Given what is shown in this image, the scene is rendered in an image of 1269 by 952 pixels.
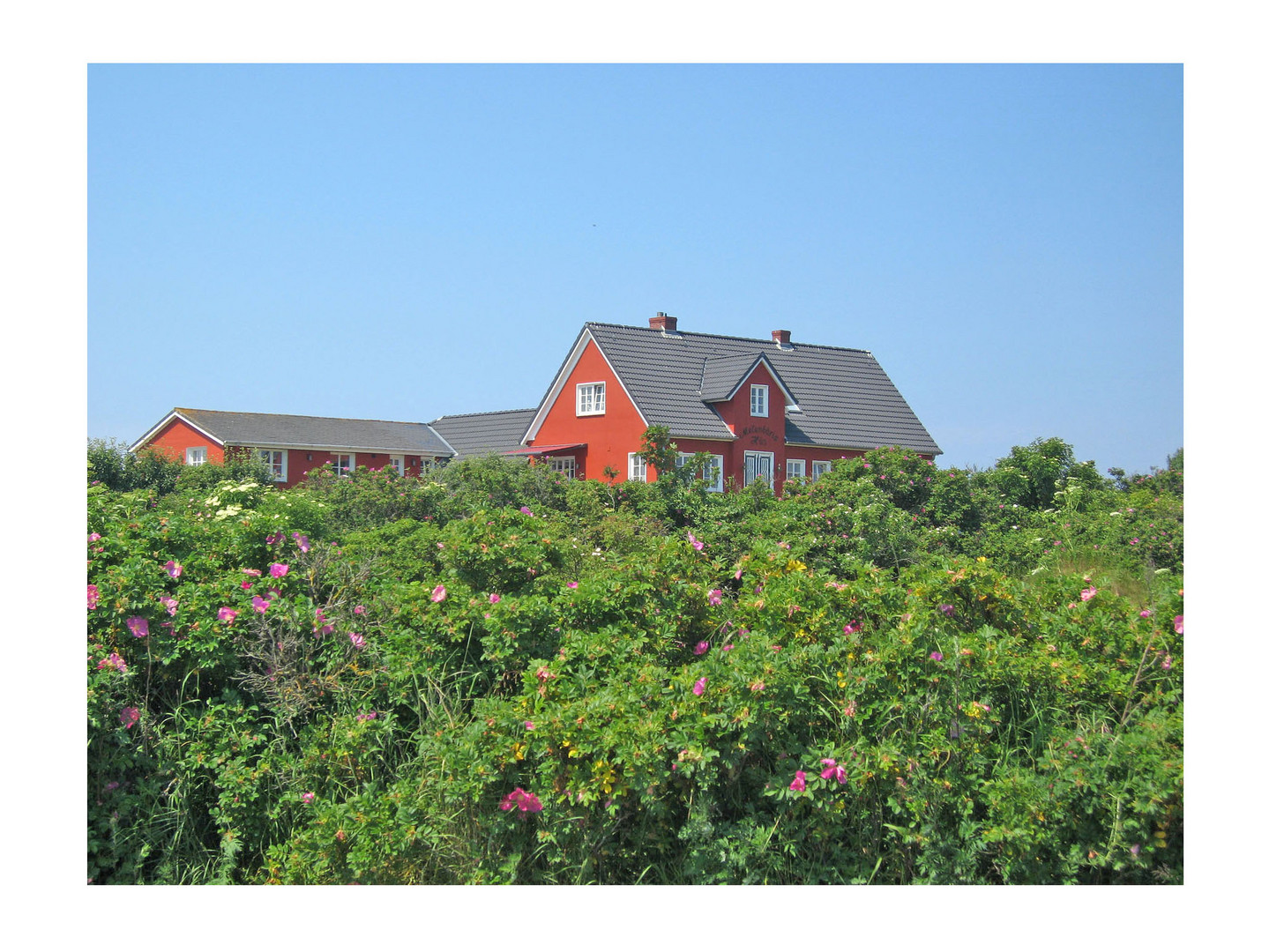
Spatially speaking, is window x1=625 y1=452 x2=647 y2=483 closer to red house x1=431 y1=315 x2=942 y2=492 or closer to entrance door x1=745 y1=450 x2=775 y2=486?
red house x1=431 y1=315 x2=942 y2=492

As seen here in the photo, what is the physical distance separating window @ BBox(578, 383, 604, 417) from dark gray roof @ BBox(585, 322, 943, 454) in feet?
3.31

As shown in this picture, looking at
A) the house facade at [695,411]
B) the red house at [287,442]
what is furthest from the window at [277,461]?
the house facade at [695,411]

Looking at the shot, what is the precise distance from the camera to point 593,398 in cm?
2888

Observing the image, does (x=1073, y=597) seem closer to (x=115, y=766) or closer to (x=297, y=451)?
(x=115, y=766)

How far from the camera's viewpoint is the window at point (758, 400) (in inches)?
1128

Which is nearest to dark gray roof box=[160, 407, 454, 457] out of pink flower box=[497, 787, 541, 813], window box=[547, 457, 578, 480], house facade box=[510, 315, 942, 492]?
house facade box=[510, 315, 942, 492]

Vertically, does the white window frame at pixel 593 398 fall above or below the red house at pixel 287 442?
above

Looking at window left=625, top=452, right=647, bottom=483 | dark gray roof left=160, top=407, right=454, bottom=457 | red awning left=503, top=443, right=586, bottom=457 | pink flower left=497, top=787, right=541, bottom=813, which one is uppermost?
dark gray roof left=160, top=407, right=454, bottom=457

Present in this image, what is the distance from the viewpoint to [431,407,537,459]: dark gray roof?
38.1 m

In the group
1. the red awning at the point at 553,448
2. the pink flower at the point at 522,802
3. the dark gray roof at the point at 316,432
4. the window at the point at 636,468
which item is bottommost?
the pink flower at the point at 522,802

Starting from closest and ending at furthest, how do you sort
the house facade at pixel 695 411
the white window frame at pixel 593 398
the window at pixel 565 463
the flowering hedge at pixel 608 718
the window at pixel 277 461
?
1. the flowering hedge at pixel 608 718
2. the house facade at pixel 695 411
3. the white window frame at pixel 593 398
4. the window at pixel 565 463
5. the window at pixel 277 461

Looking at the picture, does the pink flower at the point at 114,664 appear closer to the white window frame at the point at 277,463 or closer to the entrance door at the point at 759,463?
the entrance door at the point at 759,463

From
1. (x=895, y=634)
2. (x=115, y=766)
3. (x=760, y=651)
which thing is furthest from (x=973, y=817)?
(x=115, y=766)

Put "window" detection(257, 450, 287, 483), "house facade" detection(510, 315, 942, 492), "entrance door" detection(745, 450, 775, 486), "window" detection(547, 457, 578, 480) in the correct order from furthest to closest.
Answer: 1. "window" detection(257, 450, 287, 483)
2. "window" detection(547, 457, 578, 480)
3. "entrance door" detection(745, 450, 775, 486)
4. "house facade" detection(510, 315, 942, 492)
